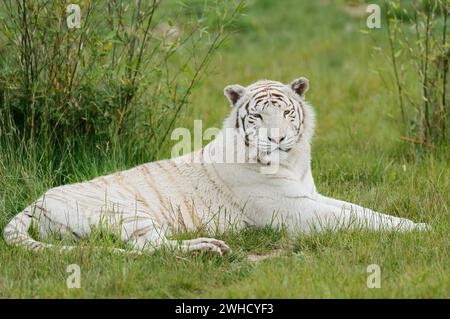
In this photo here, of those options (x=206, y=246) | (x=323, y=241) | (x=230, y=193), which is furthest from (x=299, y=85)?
(x=206, y=246)

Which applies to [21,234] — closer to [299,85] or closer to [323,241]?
[323,241]

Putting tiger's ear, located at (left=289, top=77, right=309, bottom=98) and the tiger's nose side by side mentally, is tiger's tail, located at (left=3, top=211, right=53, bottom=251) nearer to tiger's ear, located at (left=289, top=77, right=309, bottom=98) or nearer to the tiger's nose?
the tiger's nose

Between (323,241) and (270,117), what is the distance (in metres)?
0.92

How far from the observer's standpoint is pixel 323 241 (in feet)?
18.2

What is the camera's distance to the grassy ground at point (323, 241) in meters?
4.86

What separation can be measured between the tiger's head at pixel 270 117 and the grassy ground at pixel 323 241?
574mm

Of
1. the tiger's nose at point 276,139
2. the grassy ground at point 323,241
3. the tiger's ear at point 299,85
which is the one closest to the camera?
the grassy ground at point 323,241

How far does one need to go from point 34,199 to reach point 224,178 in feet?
4.23

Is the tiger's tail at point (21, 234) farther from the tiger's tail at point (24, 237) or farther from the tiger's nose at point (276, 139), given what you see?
the tiger's nose at point (276, 139)

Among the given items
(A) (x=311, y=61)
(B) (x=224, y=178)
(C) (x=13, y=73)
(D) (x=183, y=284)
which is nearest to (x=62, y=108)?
(C) (x=13, y=73)

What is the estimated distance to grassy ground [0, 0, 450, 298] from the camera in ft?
15.9

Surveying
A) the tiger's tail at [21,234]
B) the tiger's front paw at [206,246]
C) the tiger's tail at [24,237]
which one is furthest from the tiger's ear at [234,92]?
the tiger's tail at [21,234]

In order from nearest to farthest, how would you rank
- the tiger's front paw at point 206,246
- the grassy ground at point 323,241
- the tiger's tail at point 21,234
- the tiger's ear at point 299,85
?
the grassy ground at point 323,241 < the tiger's front paw at point 206,246 < the tiger's tail at point 21,234 < the tiger's ear at point 299,85

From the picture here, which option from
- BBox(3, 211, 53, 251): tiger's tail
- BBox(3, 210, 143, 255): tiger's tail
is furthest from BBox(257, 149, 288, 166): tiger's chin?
BBox(3, 211, 53, 251): tiger's tail
